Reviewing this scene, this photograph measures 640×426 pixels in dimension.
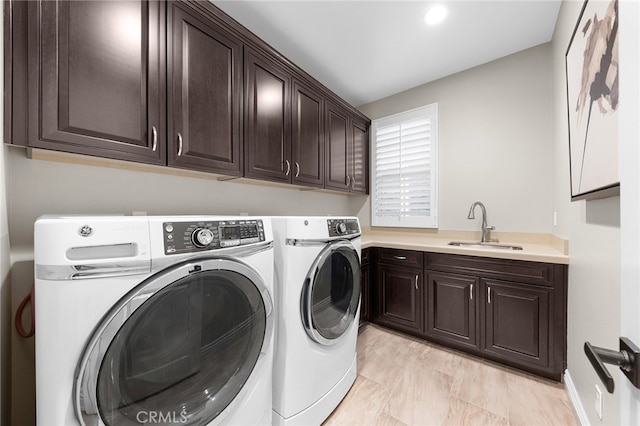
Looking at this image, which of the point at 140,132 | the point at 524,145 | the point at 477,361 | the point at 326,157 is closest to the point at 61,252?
the point at 140,132

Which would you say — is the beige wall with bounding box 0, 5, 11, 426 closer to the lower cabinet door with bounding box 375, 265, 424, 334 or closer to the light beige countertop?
the light beige countertop

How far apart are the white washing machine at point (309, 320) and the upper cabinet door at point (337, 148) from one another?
1096 millimetres

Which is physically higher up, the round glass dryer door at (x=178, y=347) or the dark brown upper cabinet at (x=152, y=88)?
the dark brown upper cabinet at (x=152, y=88)

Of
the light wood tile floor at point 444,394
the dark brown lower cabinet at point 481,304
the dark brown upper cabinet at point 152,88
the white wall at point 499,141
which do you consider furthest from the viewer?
the white wall at point 499,141

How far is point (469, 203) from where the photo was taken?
255cm

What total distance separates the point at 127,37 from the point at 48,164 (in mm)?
714

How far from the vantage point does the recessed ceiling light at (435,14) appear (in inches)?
69.5

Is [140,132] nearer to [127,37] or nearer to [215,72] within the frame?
[127,37]

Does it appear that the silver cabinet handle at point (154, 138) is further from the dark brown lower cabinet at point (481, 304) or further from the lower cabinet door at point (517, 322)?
the lower cabinet door at point (517, 322)

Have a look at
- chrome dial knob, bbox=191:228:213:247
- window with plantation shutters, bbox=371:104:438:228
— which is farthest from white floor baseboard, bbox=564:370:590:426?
chrome dial knob, bbox=191:228:213:247

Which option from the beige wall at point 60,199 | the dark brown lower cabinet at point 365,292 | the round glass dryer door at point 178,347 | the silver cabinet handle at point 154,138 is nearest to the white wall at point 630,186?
the round glass dryer door at point 178,347

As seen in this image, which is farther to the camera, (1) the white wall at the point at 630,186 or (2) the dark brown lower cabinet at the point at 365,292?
(2) the dark brown lower cabinet at the point at 365,292

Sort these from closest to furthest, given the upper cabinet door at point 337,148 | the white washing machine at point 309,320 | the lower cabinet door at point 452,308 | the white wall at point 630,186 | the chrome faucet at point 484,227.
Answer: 1. the white wall at point 630,186
2. the white washing machine at point 309,320
3. the lower cabinet door at point 452,308
4. the chrome faucet at point 484,227
5. the upper cabinet door at point 337,148

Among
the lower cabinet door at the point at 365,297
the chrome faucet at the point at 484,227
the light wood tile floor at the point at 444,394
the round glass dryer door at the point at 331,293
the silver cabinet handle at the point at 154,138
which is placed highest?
the silver cabinet handle at the point at 154,138
